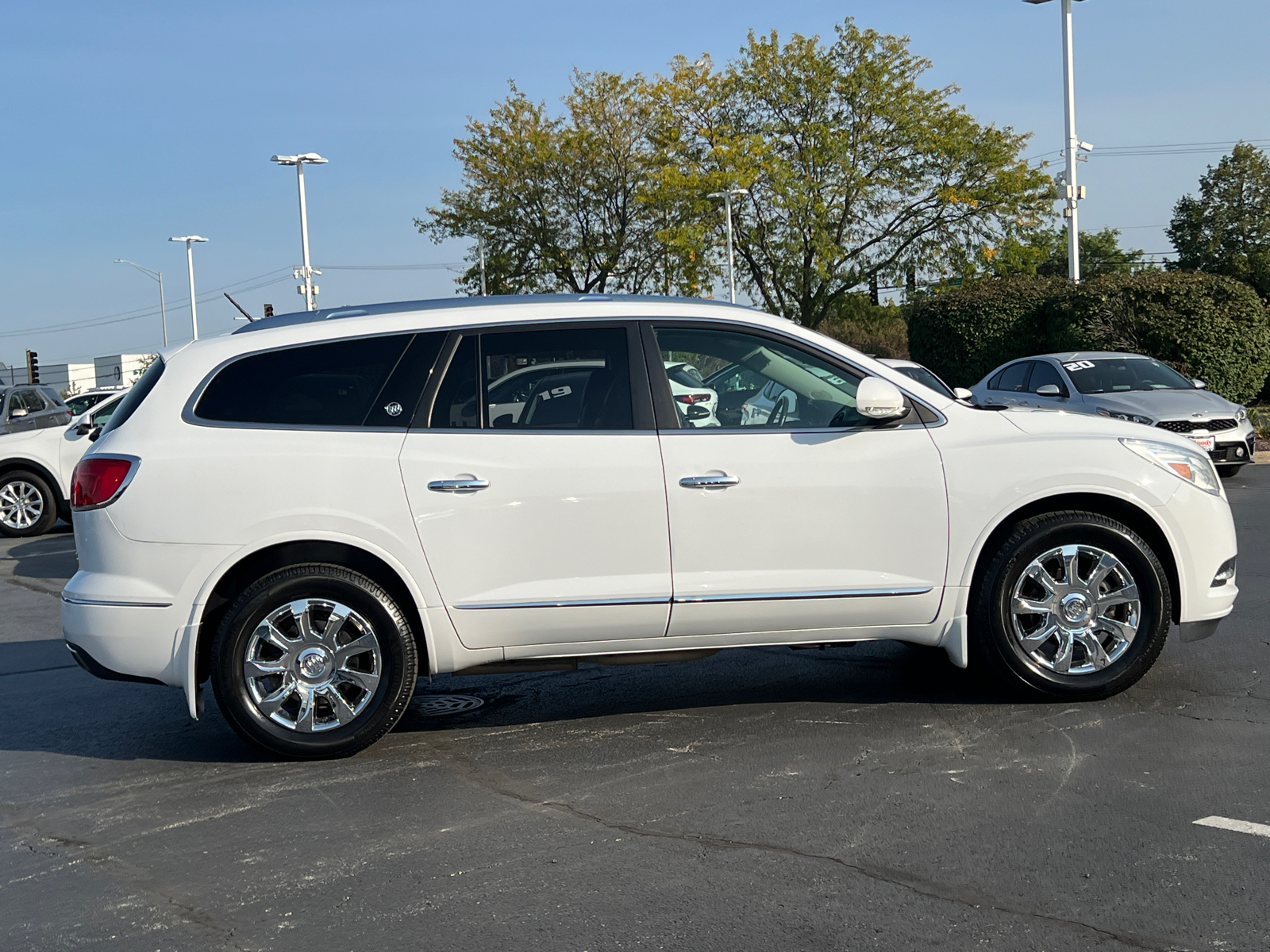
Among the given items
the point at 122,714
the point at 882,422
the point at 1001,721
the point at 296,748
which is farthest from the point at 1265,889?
the point at 122,714

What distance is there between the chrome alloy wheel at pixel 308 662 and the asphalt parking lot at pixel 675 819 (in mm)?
248

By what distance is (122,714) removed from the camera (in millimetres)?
6109

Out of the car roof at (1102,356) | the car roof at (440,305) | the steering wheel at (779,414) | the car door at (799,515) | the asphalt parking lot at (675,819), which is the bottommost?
the asphalt parking lot at (675,819)

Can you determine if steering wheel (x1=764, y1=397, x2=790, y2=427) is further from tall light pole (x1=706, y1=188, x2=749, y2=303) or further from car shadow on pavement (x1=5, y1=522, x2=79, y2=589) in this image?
tall light pole (x1=706, y1=188, x2=749, y2=303)

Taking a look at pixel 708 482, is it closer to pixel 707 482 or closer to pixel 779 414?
pixel 707 482

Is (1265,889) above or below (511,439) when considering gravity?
below

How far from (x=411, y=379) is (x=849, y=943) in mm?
2890

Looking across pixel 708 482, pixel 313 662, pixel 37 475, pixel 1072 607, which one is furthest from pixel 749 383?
pixel 37 475

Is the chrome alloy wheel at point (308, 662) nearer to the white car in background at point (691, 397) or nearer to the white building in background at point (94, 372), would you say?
the white car in background at point (691, 397)

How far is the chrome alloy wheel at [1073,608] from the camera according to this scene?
17.9 feet

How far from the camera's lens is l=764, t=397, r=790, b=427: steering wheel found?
5375 mm

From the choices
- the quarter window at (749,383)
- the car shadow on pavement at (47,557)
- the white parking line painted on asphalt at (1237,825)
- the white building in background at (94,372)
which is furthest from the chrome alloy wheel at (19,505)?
the white building in background at (94,372)

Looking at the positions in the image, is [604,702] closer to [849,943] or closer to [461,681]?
[461,681]

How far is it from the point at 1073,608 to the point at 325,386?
3267 mm
